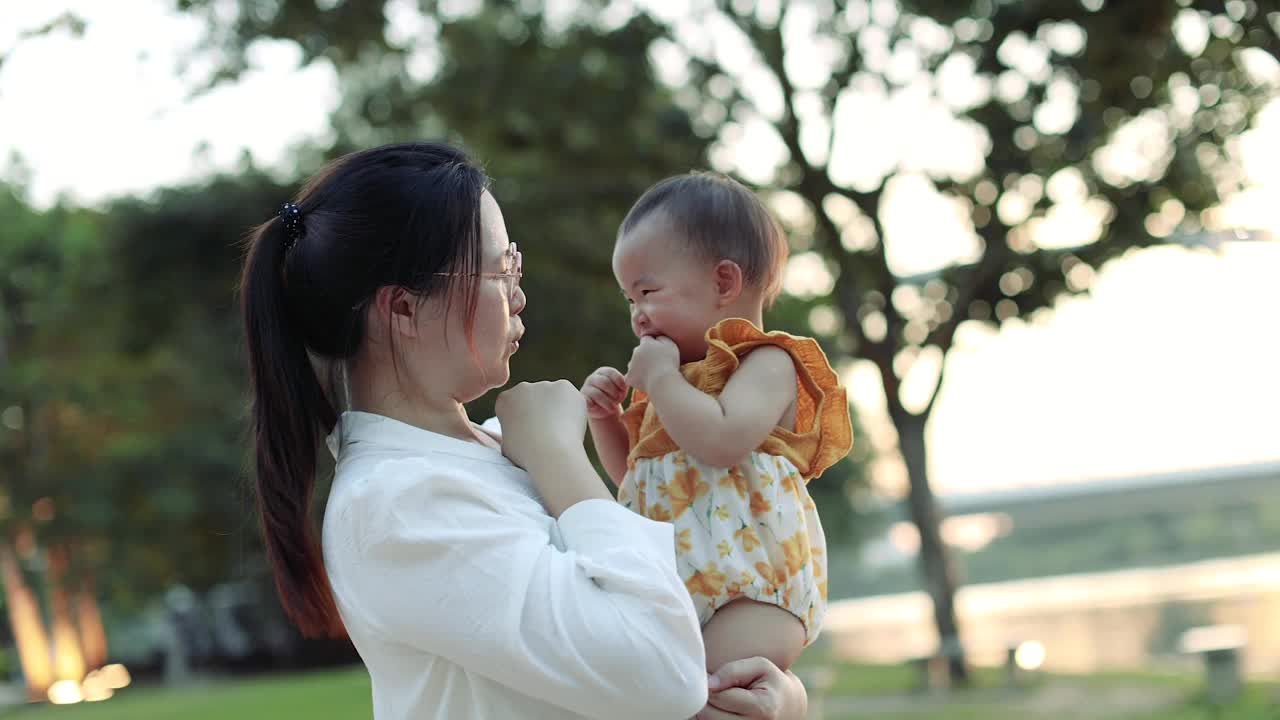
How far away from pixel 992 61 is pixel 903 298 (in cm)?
260

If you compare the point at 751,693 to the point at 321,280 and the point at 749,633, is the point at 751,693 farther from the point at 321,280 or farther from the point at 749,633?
the point at 321,280

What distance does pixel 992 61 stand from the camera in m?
9.55

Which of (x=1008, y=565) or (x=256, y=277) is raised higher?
(x=256, y=277)

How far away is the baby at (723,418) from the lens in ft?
5.93

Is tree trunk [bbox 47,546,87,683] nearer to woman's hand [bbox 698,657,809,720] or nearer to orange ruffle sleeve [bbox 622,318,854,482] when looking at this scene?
orange ruffle sleeve [bbox 622,318,854,482]

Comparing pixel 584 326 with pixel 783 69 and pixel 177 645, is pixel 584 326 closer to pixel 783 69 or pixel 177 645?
pixel 783 69

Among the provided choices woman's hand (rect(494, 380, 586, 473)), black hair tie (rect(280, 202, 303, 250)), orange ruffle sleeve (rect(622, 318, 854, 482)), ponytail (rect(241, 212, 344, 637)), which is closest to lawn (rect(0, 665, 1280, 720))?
orange ruffle sleeve (rect(622, 318, 854, 482))

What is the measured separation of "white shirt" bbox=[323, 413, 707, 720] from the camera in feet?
4.75

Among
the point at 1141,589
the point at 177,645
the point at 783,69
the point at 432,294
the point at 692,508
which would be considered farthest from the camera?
the point at 177,645

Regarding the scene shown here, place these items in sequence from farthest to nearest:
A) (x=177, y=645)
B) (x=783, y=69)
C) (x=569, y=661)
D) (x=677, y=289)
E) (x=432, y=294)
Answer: (x=177, y=645), (x=783, y=69), (x=677, y=289), (x=432, y=294), (x=569, y=661)

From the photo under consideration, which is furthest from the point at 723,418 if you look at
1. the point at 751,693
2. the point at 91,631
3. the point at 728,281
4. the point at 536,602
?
the point at 91,631

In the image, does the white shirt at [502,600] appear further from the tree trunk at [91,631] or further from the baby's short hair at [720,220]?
the tree trunk at [91,631]

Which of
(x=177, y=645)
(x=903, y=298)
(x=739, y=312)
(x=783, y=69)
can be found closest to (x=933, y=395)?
(x=903, y=298)

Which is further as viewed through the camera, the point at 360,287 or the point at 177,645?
the point at 177,645
